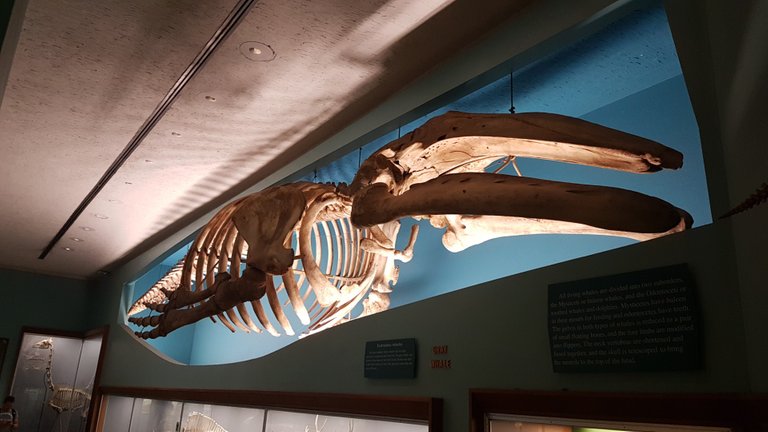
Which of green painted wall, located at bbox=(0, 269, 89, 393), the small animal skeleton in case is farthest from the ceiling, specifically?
green painted wall, located at bbox=(0, 269, 89, 393)

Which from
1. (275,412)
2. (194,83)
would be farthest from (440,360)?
(194,83)

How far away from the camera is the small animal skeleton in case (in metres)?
2.11

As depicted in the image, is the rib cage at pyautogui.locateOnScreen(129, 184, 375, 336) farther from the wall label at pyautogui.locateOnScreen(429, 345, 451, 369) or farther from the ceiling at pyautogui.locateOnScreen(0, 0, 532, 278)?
the wall label at pyautogui.locateOnScreen(429, 345, 451, 369)

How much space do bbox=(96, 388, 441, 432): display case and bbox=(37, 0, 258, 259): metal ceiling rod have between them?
215cm

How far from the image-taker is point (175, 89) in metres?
4.29

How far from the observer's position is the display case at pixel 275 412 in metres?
3.17

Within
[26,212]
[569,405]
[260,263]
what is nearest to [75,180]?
[26,212]

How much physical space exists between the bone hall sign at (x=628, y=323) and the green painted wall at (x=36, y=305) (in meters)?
10.8

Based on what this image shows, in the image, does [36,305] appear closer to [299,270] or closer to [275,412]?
[299,270]

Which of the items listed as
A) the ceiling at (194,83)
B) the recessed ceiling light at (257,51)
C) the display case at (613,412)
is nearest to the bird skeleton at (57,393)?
the ceiling at (194,83)

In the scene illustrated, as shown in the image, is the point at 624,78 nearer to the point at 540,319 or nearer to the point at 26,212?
the point at 540,319

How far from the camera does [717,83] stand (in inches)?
85.3

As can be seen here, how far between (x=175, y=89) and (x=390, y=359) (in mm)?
2398

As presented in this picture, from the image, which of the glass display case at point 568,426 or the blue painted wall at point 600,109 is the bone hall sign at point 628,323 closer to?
the glass display case at point 568,426
